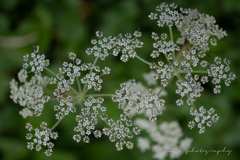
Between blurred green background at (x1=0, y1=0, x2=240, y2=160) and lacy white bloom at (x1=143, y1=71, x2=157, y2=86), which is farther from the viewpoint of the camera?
blurred green background at (x1=0, y1=0, x2=240, y2=160)

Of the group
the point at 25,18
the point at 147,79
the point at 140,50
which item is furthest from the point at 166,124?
the point at 25,18

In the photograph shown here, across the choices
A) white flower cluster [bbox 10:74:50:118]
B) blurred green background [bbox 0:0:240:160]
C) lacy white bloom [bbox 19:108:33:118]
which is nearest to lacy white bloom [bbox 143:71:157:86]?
blurred green background [bbox 0:0:240:160]

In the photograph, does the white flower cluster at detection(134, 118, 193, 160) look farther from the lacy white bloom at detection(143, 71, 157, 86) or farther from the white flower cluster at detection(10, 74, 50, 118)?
the white flower cluster at detection(10, 74, 50, 118)

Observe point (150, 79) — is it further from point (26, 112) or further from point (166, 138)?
point (26, 112)

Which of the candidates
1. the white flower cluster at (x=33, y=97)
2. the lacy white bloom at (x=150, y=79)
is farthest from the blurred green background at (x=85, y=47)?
the white flower cluster at (x=33, y=97)

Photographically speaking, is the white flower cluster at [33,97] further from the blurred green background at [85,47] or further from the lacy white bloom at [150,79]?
the lacy white bloom at [150,79]

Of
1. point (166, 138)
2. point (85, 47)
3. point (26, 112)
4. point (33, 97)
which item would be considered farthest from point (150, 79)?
point (26, 112)
